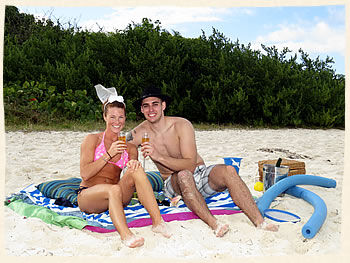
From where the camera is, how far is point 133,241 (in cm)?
268

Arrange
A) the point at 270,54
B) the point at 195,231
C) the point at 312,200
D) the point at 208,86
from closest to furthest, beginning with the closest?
the point at 195,231 → the point at 312,200 → the point at 208,86 → the point at 270,54

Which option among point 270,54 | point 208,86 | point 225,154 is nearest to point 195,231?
point 225,154

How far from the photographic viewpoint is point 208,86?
10570mm

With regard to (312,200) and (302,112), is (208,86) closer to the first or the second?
(302,112)

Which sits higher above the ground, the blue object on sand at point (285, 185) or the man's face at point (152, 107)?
the man's face at point (152, 107)

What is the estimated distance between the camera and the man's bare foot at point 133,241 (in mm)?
2676

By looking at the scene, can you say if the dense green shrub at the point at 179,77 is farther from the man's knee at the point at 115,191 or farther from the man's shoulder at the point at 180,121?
the man's knee at the point at 115,191

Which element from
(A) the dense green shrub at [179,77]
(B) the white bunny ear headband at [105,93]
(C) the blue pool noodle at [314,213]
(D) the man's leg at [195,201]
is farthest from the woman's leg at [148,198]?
(A) the dense green shrub at [179,77]

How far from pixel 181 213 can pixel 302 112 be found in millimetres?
8656

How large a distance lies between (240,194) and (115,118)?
1.30 m

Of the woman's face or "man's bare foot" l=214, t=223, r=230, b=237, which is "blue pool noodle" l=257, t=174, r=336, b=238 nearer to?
"man's bare foot" l=214, t=223, r=230, b=237

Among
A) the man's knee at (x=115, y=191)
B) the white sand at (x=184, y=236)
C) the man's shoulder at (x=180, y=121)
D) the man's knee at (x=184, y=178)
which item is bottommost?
the white sand at (x=184, y=236)

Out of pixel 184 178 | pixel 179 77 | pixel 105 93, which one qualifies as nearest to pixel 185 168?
pixel 184 178

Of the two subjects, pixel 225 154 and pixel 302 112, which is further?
pixel 302 112
